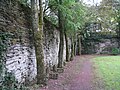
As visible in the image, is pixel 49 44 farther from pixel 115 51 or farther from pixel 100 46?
pixel 100 46

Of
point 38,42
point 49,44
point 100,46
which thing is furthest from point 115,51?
point 38,42

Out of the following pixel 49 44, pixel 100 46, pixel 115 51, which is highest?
pixel 49 44

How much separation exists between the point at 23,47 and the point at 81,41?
Answer: 75.8 feet

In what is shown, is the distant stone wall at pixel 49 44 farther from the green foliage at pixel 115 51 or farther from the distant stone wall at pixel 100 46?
the distant stone wall at pixel 100 46

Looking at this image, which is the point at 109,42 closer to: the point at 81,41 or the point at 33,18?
the point at 81,41

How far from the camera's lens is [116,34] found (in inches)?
1188

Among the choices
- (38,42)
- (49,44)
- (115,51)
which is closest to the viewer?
(38,42)

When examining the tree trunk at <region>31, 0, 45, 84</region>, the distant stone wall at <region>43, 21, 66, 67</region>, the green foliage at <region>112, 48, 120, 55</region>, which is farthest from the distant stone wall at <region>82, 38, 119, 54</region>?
the tree trunk at <region>31, 0, 45, 84</region>

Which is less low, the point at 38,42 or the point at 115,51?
the point at 38,42

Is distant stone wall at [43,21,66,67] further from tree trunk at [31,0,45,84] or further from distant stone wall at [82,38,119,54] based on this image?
distant stone wall at [82,38,119,54]

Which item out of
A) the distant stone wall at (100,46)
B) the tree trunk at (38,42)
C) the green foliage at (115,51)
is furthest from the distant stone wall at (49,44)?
the distant stone wall at (100,46)

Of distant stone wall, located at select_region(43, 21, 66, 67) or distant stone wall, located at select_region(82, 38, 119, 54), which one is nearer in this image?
distant stone wall, located at select_region(43, 21, 66, 67)

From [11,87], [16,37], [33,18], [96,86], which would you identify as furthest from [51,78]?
[11,87]

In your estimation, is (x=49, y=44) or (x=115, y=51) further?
(x=115, y=51)
